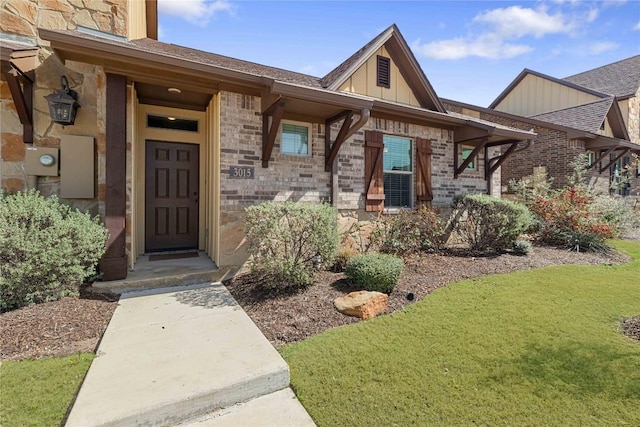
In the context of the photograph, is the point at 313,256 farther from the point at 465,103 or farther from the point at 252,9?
the point at 465,103

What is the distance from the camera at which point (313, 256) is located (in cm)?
482

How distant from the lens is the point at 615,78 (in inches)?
704

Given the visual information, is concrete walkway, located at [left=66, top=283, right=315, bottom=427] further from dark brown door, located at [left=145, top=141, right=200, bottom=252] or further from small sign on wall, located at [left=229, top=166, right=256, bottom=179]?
dark brown door, located at [left=145, top=141, right=200, bottom=252]

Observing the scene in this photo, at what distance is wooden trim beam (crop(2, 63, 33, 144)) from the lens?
414cm

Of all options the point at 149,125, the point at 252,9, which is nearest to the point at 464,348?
the point at 149,125

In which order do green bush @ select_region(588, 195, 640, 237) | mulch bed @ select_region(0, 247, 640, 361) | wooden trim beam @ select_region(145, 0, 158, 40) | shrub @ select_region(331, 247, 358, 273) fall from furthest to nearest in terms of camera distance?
green bush @ select_region(588, 195, 640, 237)
wooden trim beam @ select_region(145, 0, 158, 40)
shrub @ select_region(331, 247, 358, 273)
mulch bed @ select_region(0, 247, 640, 361)

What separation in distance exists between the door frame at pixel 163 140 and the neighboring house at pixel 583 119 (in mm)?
12546

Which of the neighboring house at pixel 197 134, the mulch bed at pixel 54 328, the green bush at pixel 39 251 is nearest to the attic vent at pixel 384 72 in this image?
the neighboring house at pixel 197 134

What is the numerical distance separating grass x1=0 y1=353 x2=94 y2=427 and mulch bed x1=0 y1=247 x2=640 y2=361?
22 cm

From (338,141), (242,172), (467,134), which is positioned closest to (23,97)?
(242,172)

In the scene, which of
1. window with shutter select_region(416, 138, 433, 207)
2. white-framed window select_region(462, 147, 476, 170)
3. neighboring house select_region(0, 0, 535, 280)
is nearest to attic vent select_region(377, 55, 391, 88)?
neighboring house select_region(0, 0, 535, 280)

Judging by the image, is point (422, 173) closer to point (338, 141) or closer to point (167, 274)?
point (338, 141)

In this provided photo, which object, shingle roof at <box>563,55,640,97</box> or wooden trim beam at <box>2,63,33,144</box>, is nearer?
wooden trim beam at <box>2,63,33,144</box>

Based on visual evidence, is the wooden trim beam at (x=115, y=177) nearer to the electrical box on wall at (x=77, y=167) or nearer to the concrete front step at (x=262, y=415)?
the electrical box on wall at (x=77, y=167)
